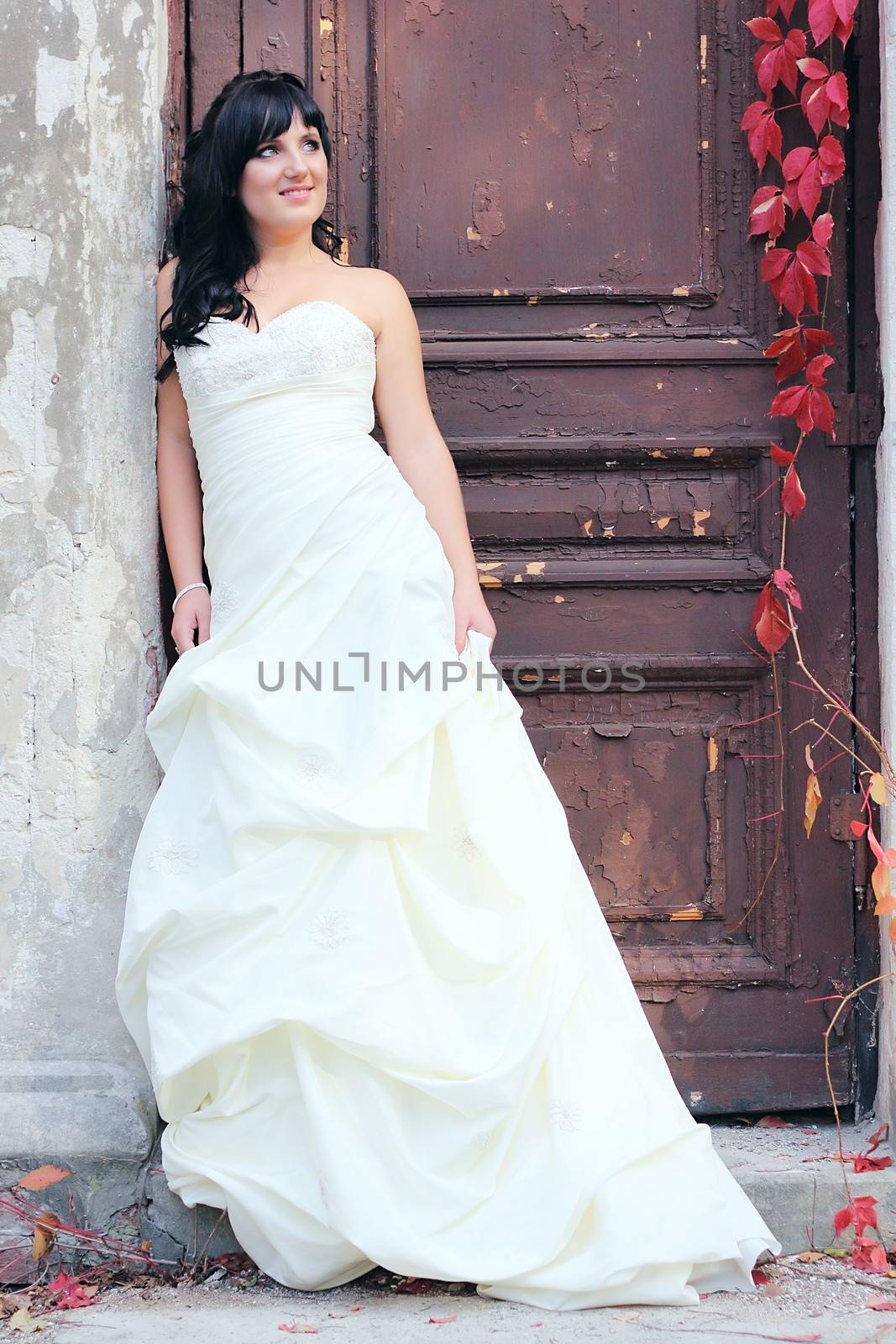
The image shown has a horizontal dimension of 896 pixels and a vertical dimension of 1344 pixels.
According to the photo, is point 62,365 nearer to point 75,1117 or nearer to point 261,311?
point 261,311

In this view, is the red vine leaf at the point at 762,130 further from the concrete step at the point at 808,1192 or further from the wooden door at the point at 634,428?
the concrete step at the point at 808,1192

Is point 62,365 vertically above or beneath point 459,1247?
above

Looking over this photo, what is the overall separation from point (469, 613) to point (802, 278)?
1.00 meters

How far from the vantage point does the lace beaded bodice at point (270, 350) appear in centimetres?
213

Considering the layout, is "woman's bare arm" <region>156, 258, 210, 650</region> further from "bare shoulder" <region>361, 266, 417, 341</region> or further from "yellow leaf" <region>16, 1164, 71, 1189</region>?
"yellow leaf" <region>16, 1164, 71, 1189</region>

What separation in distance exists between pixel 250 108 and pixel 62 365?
60 centimetres

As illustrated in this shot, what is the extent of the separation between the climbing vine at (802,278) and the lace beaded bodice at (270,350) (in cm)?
94

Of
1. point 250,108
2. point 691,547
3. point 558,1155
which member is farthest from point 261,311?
point 558,1155

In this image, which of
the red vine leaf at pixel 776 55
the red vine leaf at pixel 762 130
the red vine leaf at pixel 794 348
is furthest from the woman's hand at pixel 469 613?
the red vine leaf at pixel 776 55

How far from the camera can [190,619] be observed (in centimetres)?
220

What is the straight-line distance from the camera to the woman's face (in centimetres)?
219

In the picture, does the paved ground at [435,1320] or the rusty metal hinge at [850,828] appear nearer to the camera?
the paved ground at [435,1320]

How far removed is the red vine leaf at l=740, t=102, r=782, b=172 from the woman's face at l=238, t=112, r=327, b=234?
908 millimetres

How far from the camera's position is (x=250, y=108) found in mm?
2172
